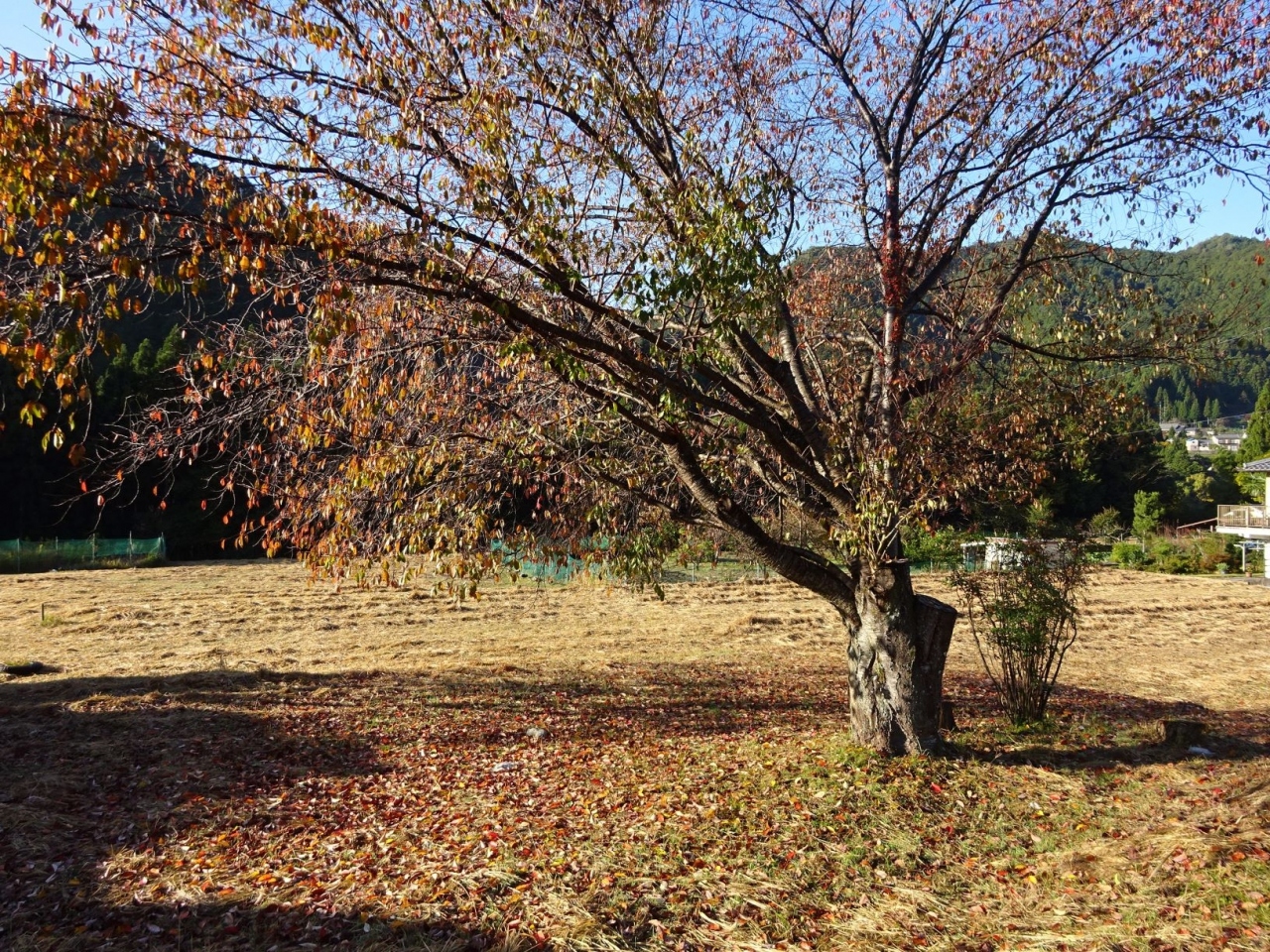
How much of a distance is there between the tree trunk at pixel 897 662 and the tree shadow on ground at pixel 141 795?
3.53 metres

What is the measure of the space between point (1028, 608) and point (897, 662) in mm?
2024

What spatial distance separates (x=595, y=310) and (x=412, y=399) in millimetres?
1646

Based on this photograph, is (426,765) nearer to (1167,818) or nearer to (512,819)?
(512,819)

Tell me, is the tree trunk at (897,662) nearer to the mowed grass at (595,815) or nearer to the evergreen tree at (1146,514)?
the mowed grass at (595,815)

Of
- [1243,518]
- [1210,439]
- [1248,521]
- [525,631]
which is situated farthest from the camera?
[1210,439]

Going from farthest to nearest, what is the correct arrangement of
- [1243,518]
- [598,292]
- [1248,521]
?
1. [1243,518]
2. [1248,521]
3. [598,292]

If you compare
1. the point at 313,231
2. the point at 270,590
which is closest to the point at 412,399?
the point at 313,231

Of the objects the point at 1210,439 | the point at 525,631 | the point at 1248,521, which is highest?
the point at 1210,439

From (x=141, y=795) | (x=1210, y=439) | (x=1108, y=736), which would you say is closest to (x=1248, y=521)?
(x=1108, y=736)

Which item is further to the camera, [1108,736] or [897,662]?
[1108,736]

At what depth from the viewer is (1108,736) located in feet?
24.1

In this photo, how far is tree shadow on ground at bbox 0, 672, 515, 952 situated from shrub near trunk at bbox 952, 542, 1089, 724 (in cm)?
554

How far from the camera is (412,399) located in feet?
19.5

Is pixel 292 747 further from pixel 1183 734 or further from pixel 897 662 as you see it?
pixel 1183 734
